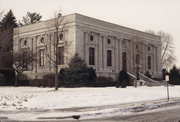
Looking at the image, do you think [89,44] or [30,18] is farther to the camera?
[30,18]

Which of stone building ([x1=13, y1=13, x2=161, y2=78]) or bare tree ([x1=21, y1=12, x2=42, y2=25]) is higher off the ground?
bare tree ([x1=21, y1=12, x2=42, y2=25])

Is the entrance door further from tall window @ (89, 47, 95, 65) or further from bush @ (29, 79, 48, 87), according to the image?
bush @ (29, 79, 48, 87)

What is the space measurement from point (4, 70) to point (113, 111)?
38604mm

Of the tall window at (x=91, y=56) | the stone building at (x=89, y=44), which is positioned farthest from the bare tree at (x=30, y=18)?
the tall window at (x=91, y=56)

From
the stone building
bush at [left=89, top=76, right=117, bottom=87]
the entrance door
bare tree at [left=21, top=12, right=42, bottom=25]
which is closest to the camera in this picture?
bush at [left=89, top=76, right=117, bottom=87]

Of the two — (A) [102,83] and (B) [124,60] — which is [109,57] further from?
(A) [102,83]

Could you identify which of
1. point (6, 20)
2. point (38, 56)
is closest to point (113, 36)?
point (38, 56)

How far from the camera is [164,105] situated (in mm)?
21109

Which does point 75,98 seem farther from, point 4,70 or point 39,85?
point 4,70

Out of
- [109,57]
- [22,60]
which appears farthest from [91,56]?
[22,60]

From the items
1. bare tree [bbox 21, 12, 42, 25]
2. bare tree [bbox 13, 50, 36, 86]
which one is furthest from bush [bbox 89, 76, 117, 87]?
bare tree [bbox 21, 12, 42, 25]

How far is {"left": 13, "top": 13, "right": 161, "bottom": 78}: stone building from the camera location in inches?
1848

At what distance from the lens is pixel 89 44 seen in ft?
161

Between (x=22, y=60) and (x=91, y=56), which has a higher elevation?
(x=91, y=56)
